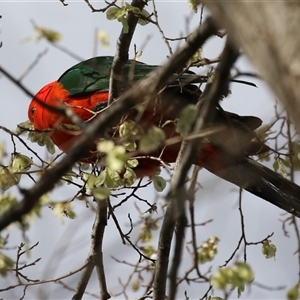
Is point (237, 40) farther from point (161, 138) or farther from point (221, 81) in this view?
point (161, 138)

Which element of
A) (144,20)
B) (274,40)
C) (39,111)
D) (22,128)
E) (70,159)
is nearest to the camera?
(274,40)

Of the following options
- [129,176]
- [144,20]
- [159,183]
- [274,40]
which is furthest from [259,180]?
[274,40]

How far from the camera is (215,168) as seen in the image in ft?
11.6

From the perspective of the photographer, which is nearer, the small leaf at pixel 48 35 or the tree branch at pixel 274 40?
the tree branch at pixel 274 40

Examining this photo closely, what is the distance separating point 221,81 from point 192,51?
12 cm

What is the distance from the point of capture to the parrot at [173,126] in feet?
9.05

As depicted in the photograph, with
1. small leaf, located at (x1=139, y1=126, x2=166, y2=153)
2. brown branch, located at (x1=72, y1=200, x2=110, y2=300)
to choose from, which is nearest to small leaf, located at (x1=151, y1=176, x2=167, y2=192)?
brown branch, located at (x1=72, y1=200, x2=110, y2=300)

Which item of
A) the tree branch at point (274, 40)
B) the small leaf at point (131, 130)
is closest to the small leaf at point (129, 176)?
the small leaf at point (131, 130)

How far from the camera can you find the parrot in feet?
9.05

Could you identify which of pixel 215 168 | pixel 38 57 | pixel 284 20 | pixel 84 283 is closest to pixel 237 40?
pixel 284 20

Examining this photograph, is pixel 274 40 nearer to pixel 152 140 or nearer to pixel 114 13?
pixel 152 140

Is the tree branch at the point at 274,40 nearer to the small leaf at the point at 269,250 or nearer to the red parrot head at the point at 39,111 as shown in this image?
the small leaf at the point at 269,250

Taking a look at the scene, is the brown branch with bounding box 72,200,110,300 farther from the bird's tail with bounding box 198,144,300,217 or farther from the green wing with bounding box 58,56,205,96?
the green wing with bounding box 58,56,205,96

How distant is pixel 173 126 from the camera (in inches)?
119
